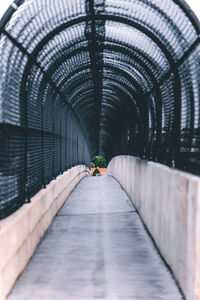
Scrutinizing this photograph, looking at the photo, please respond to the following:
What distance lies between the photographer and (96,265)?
760 centimetres

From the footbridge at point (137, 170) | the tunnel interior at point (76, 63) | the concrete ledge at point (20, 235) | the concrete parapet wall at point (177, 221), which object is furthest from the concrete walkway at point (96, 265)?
the tunnel interior at point (76, 63)

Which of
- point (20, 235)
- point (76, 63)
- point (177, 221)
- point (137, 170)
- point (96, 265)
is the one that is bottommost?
point (96, 265)

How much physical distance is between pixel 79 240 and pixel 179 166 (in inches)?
112

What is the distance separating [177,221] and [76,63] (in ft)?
25.8

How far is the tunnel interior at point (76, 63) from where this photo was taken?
7492mm

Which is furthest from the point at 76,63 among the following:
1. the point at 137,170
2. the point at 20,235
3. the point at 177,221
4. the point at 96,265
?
the point at 177,221

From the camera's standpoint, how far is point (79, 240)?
30.8 feet

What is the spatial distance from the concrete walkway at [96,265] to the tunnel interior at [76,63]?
1031 millimetres

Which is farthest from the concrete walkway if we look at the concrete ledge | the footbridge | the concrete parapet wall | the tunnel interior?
the tunnel interior

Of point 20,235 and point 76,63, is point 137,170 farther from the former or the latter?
point 20,235

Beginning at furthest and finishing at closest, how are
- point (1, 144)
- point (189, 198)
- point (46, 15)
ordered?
point (46, 15) < point (1, 144) < point (189, 198)

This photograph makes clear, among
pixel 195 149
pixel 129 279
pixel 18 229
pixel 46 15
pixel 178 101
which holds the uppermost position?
pixel 46 15

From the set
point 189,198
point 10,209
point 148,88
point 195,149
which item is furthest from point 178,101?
point 148,88

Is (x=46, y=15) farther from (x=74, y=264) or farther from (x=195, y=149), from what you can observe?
(x=74, y=264)
